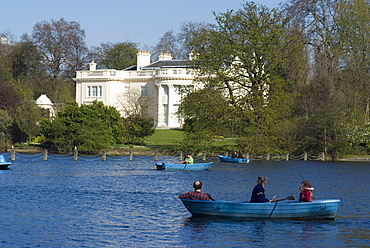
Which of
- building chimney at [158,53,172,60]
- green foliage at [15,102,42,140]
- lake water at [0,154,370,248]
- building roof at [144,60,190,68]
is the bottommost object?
lake water at [0,154,370,248]

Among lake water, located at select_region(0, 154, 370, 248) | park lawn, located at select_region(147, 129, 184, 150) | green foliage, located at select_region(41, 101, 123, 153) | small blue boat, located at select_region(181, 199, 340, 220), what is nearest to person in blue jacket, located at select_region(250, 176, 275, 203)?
small blue boat, located at select_region(181, 199, 340, 220)

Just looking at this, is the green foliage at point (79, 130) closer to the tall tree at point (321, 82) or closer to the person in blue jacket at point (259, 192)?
the tall tree at point (321, 82)

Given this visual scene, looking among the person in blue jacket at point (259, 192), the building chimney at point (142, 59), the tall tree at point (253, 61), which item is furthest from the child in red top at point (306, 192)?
the building chimney at point (142, 59)

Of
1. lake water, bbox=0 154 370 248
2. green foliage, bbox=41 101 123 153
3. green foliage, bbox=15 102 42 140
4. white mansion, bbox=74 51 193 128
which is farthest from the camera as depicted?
white mansion, bbox=74 51 193 128

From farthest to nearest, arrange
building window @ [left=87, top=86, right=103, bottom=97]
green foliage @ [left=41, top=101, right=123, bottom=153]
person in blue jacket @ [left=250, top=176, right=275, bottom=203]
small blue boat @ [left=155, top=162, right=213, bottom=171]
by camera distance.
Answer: building window @ [left=87, top=86, right=103, bottom=97] → green foliage @ [left=41, top=101, right=123, bottom=153] → small blue boat @ [left=155, top=162, right=213, bottom=171] → person in blue jacket @ [left=250, top=176, right=275, bottom=203]

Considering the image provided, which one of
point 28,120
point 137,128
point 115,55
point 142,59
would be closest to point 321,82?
point 137,128

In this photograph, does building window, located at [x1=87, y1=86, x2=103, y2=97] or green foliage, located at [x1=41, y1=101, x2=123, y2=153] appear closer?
green foliage, located at [x1=41, y1=101, x2=123, y2=153]

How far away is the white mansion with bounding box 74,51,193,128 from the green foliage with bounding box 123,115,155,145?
11.5m

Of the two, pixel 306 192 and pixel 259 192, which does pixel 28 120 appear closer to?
pixel 259 192

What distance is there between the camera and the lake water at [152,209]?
20.1 m

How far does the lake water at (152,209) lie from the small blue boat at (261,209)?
28cm

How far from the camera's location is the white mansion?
86.9 meters

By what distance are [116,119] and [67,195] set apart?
126 ft

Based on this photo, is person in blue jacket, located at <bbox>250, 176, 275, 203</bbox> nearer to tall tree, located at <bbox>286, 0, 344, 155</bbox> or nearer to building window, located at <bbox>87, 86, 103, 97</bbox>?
tall tree, located at <bbox>286, 0, 344, 155</bbox>
